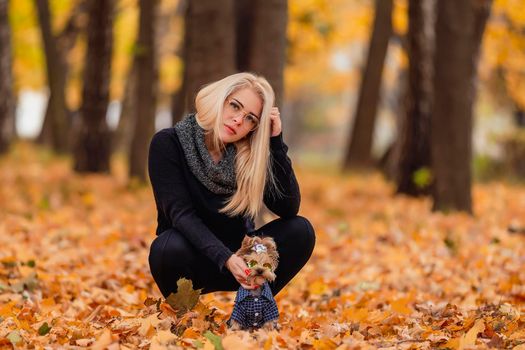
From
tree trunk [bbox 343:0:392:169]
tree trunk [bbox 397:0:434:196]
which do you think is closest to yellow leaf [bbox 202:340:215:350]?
tree trunk [bbox 397:0:434:196]

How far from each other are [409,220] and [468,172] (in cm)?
101

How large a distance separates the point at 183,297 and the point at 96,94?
31.2ft

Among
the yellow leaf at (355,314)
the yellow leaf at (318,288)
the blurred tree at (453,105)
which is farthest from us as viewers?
the blurred tree at (453,105)

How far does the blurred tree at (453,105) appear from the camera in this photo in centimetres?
925

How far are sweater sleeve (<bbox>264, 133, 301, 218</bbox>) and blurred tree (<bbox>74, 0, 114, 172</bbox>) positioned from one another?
9039 millimetres

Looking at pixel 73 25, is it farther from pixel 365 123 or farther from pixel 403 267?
pixel 403 267

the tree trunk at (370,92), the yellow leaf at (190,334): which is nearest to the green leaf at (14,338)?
the yellow leaf at (190,334)

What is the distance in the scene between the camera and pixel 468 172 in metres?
9.48

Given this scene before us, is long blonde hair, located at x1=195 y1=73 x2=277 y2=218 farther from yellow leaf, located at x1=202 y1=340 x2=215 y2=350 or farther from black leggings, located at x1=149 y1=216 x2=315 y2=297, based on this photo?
yellow leaf, located at x1=202 y1=340 x2=215 y2=350

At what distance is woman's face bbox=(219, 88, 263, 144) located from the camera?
4109 millimetres

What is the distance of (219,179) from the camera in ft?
13.6

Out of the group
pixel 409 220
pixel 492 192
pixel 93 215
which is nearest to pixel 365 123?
pixel 492 192

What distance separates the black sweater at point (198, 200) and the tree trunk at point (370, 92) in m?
11.0

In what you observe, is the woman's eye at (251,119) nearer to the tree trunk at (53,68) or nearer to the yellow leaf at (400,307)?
the yellow leaf at (400,307)
